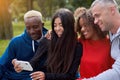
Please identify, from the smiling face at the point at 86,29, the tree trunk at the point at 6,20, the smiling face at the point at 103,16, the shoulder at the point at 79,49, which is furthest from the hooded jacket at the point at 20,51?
the tree trunk at the point at 6,20

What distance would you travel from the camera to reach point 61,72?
12.5 feet

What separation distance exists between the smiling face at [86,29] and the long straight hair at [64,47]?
0.13 m

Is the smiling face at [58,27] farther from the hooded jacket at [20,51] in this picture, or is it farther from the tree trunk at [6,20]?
the tree trunk at [6,20]

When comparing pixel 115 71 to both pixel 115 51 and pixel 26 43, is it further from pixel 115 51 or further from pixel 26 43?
pixel 26 43

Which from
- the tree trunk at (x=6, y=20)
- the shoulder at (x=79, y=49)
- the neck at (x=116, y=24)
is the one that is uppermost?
the neck at (x=116, y=24)

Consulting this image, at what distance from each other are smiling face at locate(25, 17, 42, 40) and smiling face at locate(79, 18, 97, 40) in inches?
32.1

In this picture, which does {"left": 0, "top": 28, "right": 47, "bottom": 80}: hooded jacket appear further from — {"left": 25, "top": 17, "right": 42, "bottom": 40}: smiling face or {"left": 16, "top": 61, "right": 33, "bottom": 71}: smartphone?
{"left": 16, "top": 61, "right": 33, "bottom": 71}: smartphone

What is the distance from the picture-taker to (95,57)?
3.68 meters

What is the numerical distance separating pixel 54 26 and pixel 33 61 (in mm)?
507

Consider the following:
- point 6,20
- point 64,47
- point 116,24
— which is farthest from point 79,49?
point 6,20

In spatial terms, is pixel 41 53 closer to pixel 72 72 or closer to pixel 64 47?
pixel 64 47

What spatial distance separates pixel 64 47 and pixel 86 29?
323mm

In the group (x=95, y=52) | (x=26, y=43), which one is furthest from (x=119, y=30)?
(x=26, y=43)

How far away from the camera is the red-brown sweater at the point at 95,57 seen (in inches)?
143
